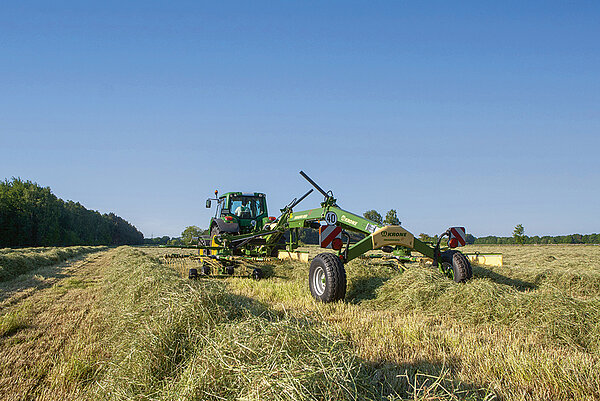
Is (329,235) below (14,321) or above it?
above

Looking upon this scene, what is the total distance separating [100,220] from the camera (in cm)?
8550

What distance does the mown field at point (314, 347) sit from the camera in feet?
7.02

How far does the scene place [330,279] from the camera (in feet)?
19.4

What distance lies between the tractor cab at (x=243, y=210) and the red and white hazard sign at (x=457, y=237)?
22.3ft

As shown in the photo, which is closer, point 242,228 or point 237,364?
point 237,364

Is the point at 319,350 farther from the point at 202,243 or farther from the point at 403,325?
the point at 202,243

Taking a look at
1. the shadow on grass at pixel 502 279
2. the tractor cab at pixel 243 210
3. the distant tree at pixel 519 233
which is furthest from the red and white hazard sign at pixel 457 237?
the distant tree at pixel 519 233

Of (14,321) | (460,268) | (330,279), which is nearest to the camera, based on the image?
(14,321)

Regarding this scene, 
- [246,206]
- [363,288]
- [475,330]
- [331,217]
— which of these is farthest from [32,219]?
[475,330]

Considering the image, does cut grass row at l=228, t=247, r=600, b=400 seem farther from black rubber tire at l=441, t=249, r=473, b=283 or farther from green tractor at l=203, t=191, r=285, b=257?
green tractor at l=203, t=191, r=285, b=257

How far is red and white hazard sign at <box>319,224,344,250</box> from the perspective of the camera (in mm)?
6410

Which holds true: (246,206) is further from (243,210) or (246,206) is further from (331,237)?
(331,237)

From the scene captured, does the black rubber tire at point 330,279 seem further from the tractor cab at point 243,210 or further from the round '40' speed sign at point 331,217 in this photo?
the tractor cab at point 243,210

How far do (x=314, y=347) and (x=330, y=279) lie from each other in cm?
362
